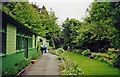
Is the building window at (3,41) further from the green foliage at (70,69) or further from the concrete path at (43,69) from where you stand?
the green foliage at (70,69)

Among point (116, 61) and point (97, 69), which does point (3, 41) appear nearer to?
point (97, 69)

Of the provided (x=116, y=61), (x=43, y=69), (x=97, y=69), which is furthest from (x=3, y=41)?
(x=116, y=61)

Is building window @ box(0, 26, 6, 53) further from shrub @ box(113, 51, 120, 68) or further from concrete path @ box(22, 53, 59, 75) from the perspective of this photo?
shrub @ box(113, 51, 120, 68)

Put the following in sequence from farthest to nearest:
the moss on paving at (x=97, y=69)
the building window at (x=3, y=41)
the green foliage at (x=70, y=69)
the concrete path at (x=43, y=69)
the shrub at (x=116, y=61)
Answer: the shrub at (x=116, y=61), the moss on paving at (x=97, y=69), the concrete path at (x=43, y=69), the green foliage at (x=70, y=69), the building window at (x=3, y=41)

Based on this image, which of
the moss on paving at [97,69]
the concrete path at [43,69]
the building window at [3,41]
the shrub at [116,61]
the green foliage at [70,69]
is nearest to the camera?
the building window at [3,41]

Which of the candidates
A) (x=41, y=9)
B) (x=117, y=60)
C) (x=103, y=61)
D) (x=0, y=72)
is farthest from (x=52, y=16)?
(x=0, y=72)

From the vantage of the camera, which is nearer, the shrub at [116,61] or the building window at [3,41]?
the building window at [3,41]

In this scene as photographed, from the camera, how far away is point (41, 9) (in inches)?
2183

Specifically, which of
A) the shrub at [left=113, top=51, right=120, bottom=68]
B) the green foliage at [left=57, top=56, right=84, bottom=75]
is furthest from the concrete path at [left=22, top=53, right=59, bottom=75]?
the shrub at [left=113, top=51, right=120, bottom=68]

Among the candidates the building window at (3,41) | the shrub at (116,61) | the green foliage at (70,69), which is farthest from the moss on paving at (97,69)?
the building window at (3,41)

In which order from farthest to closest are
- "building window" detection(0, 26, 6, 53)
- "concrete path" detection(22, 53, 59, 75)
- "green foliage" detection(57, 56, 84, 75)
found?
"concrete path" detection(22, 53, 59, 75)
"green foliage" detection(57, 56, 84, 75)
"building window" detection(0, 26, 6, 53)

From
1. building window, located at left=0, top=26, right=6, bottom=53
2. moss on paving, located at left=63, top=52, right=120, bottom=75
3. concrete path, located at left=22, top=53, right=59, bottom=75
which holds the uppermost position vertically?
building window, located at left=0, top=26, right=6, bottom=53

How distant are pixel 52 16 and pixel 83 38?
81.0 ft

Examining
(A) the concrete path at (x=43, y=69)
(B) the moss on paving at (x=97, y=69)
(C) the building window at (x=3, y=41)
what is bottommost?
(B) the moss on paving at (x=97, y=69)
